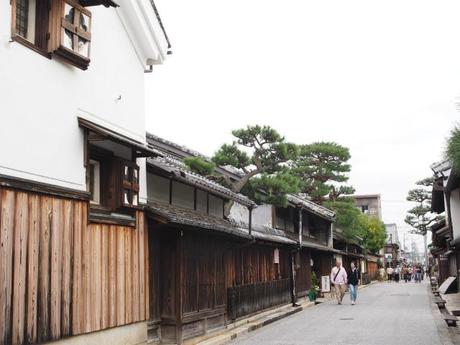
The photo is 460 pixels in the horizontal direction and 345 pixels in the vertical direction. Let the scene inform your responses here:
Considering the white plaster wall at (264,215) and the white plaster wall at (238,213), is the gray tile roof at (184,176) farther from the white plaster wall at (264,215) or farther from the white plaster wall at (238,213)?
the white plaster wall at (264,215)

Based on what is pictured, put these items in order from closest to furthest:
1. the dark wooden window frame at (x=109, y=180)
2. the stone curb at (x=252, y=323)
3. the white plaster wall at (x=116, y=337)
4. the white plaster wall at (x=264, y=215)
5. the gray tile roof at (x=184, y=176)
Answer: the white plaster wall at (x=116, y=337) < the dark wooden window frame at (x=109, y=180) < the gray tile roof at (x=184, y=176) < the stone curb at (x=252, y=323) < the white plaster wall at (x=264, y=215)

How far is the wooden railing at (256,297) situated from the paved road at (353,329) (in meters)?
1.12

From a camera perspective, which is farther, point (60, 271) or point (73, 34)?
point (73, 34)

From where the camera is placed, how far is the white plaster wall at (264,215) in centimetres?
2838

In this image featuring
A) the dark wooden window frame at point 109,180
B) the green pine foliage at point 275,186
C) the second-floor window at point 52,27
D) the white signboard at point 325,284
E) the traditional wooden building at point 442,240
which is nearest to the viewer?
the second-floor window at point 52,27

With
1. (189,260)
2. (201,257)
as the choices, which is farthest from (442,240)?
(189,260)

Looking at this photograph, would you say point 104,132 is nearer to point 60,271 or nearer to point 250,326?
point 60,271

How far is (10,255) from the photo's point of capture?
25.6 feet

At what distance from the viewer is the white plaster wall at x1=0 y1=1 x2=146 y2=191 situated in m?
8.17

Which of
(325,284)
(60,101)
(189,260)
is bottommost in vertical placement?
(325,284)

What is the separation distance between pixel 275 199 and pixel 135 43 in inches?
388

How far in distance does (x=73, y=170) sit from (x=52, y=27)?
2.50m

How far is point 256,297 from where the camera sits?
2033cm

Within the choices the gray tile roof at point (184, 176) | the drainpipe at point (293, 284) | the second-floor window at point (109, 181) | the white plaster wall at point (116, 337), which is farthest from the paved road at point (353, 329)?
the second-floor window at point (109, 181)
